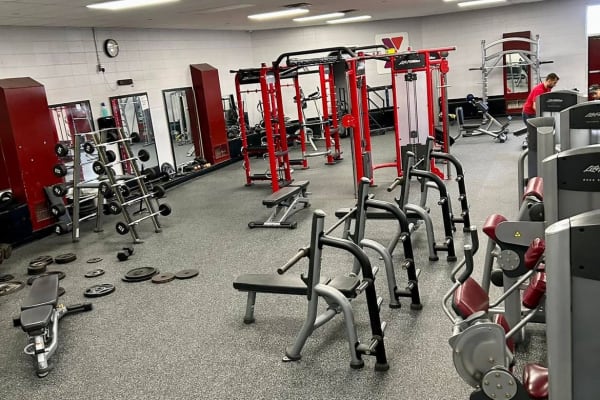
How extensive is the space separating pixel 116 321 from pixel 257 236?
88.0 inches

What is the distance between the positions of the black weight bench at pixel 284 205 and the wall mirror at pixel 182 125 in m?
3.99

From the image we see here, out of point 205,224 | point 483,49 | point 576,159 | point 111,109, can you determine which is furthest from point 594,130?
point 483,49

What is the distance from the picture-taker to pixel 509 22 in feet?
42.4

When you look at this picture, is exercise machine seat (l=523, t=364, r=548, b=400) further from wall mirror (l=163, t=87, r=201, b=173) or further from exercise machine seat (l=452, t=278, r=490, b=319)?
wall mirror (l=163, t=87, r=201, b=173)

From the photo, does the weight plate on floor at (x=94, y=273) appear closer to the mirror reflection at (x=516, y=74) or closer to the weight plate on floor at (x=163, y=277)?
the weight plate on floor at (x=163, y=277)

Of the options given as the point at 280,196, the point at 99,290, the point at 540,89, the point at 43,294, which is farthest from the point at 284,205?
the point at 540,89

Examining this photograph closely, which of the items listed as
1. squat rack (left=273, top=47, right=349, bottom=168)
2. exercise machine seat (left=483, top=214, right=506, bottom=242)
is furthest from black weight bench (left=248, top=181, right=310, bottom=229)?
exercise machine seat (left=483, top=214, right=506, bottom=242)

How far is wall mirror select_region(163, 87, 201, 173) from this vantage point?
10.3 metres

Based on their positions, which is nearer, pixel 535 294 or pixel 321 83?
pixel 535 294

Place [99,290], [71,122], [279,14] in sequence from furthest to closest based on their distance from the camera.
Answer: [279,14] < [71,122] < [99,290]

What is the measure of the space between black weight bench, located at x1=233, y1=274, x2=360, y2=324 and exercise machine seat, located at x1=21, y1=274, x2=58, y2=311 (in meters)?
1.43

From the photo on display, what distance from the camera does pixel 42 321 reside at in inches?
142

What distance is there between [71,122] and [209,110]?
304 cm

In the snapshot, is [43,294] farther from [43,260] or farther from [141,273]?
[43,260]
